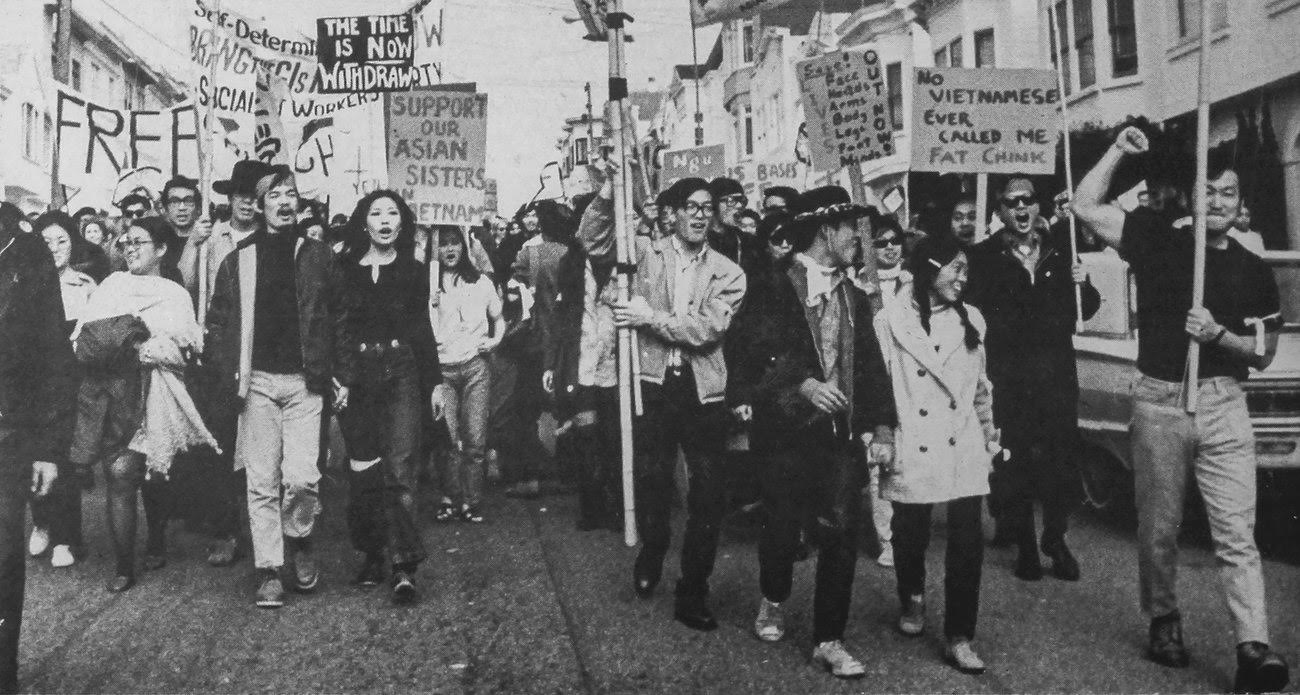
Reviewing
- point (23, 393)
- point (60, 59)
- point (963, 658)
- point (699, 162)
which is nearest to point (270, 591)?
point (23, 393)

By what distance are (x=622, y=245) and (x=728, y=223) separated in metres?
1.19

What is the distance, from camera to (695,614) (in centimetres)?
523

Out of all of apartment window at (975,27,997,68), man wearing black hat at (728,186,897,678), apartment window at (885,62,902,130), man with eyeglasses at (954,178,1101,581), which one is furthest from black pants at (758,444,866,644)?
apartment window at (885,62,902,130)

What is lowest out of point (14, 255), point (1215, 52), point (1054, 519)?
point (1054, 519)

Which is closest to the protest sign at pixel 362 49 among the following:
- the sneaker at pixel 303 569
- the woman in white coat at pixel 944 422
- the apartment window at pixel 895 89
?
the sneaker at pixel 303 569

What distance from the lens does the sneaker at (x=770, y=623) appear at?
4.98m

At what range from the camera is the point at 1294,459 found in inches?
245

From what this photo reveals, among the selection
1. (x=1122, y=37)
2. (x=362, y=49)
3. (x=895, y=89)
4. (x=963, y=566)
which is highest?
(x=895, y=89)

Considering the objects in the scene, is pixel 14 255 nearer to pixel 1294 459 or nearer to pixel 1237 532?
pixel 1237 532

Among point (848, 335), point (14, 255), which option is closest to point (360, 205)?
point (14, 255)

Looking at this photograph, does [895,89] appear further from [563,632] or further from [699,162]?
[563,632]

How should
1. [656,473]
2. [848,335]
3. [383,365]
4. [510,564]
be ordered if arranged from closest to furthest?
[848,335]
[656,473]
[383,365]
[510,564]

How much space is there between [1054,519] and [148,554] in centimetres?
508

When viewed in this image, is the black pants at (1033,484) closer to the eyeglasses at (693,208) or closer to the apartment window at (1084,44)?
the eyeglasses at (693,208)
